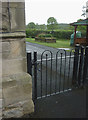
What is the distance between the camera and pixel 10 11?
6.09ft

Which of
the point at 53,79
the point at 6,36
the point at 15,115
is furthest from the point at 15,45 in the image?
the point at 53,79

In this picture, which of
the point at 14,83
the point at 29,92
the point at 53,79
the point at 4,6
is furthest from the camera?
the point at 53,79

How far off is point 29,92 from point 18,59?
673 millimetres

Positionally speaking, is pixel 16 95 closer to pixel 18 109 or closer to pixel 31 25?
pixel 18 109

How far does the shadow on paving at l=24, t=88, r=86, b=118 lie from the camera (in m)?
2.35

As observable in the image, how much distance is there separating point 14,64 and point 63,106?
1.38m

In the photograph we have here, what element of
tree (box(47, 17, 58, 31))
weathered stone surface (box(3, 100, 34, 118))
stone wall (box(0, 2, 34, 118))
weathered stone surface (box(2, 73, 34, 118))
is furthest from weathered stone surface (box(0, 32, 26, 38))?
tree (box(47, 17, 58, 31))

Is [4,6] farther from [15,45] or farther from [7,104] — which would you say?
[7,104]

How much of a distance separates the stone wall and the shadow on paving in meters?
0.26

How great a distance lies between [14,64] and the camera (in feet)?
6.80

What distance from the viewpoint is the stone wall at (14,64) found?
6.16 ft

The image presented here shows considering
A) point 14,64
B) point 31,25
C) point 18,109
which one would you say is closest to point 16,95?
point 18,109

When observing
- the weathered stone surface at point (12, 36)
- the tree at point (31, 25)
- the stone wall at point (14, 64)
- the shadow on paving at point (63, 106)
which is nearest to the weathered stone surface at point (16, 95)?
the stone wall at point (14, 64)

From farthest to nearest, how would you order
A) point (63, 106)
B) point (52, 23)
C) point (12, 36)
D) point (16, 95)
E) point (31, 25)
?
point (31, 25) < point (52, 23) < point (63, 106) < point (16, 95) < point (12, 36)
